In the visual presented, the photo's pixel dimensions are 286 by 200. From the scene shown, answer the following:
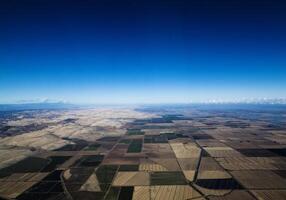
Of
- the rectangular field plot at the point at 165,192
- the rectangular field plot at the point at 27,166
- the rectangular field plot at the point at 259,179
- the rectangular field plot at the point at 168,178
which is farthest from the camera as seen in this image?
the rectangular field plot at the point at 27,166

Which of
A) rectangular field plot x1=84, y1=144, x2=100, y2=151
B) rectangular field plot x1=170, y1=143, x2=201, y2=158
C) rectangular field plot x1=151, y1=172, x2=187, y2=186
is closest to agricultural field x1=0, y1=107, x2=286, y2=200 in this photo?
rectangular field plot x1=151, y1=172, x2=187, y2=186

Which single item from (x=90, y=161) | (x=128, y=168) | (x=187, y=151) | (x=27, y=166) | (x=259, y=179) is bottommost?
(x=27, y=166)

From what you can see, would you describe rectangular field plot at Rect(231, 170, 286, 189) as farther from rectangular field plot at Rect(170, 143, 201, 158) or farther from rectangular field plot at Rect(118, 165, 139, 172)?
rectangular field plot at Rect(118, 165, 139, 172)

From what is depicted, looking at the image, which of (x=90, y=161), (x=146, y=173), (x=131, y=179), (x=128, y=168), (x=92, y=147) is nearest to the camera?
(x=131, y=179)

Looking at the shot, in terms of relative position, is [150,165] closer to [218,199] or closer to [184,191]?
[184,191]

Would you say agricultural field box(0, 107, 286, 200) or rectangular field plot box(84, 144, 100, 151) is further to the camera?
rectangular field plot box(84, 144, 100, 151)

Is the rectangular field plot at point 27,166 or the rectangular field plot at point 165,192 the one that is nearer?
the rectangular field plot at point 165,192

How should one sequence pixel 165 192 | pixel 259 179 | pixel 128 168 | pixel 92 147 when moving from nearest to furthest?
pixel 165 192
pixel 259 179
pixel 128 168
pixel 92 147

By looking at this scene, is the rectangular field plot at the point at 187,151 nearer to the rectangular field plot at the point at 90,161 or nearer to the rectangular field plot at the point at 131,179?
the rectangular field plot at the point at 131,179

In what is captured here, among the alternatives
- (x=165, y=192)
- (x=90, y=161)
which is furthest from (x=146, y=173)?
(x=90, y=161)

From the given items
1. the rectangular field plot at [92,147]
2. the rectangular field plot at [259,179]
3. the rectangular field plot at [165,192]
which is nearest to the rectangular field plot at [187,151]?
the rectangular field plot at [259,179]

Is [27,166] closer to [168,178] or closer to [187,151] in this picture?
[168,178]
